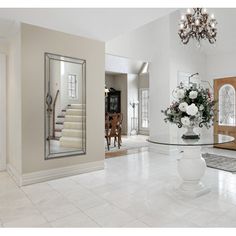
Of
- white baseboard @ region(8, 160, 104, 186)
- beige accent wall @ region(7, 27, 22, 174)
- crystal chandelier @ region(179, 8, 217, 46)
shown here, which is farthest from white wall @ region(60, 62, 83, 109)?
crystal chandelier @ region(179, 8, 217, 46)

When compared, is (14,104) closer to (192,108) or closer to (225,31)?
(192,108)

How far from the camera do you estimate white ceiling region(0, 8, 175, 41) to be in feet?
10.0

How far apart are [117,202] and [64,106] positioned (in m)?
2.01

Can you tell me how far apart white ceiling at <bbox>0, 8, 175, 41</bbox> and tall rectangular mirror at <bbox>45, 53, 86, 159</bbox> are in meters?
0.53

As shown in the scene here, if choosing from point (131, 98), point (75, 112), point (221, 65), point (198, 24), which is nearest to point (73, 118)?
point (75, 112)

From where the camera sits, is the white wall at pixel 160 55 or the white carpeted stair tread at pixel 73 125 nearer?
the white carpeted stair tread at pixel 73 125

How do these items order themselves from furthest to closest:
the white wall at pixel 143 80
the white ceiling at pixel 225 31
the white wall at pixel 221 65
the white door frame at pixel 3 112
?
the white wall at pixel 143 80, the white wall at pixel 221 65, the white ceiling at pixel 225 31, the white door frame at pixel 3 112

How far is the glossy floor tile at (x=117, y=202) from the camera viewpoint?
7.84 feet

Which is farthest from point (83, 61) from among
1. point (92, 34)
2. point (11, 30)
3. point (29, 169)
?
point (29, 169)

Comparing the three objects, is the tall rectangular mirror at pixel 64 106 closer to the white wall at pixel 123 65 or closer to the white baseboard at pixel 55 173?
the white baseboard at pixel 55 173

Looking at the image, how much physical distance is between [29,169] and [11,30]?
2.36m

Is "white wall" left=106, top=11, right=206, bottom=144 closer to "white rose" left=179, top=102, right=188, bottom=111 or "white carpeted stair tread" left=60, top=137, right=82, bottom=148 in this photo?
"white carpeted stair tread" left=60, top=137, right=82, bottom=148

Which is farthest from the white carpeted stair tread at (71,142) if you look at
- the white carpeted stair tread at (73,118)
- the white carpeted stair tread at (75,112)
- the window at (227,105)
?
the window at (227,105)
